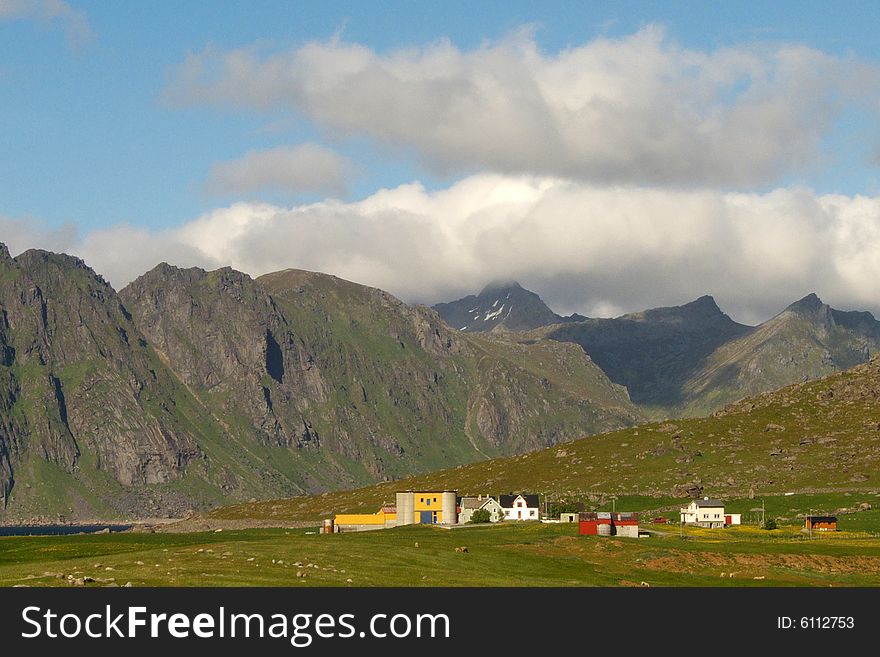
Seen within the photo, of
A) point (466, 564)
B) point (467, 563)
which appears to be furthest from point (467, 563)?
point (466, 564)

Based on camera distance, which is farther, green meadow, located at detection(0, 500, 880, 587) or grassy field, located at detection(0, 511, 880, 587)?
grassy field, located at detection(0, 511, 880, 587)

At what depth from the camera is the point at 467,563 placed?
109875 millimetres

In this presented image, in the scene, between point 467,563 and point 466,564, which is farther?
point 467,563

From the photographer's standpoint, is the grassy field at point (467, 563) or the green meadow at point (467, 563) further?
the grassy field at point (467, 563)

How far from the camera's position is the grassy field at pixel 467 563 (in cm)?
8625

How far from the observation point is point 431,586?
290 feet

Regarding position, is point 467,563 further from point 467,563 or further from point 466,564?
point 466,564

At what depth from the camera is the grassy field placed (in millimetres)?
86250

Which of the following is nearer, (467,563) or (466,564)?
(466,564)
